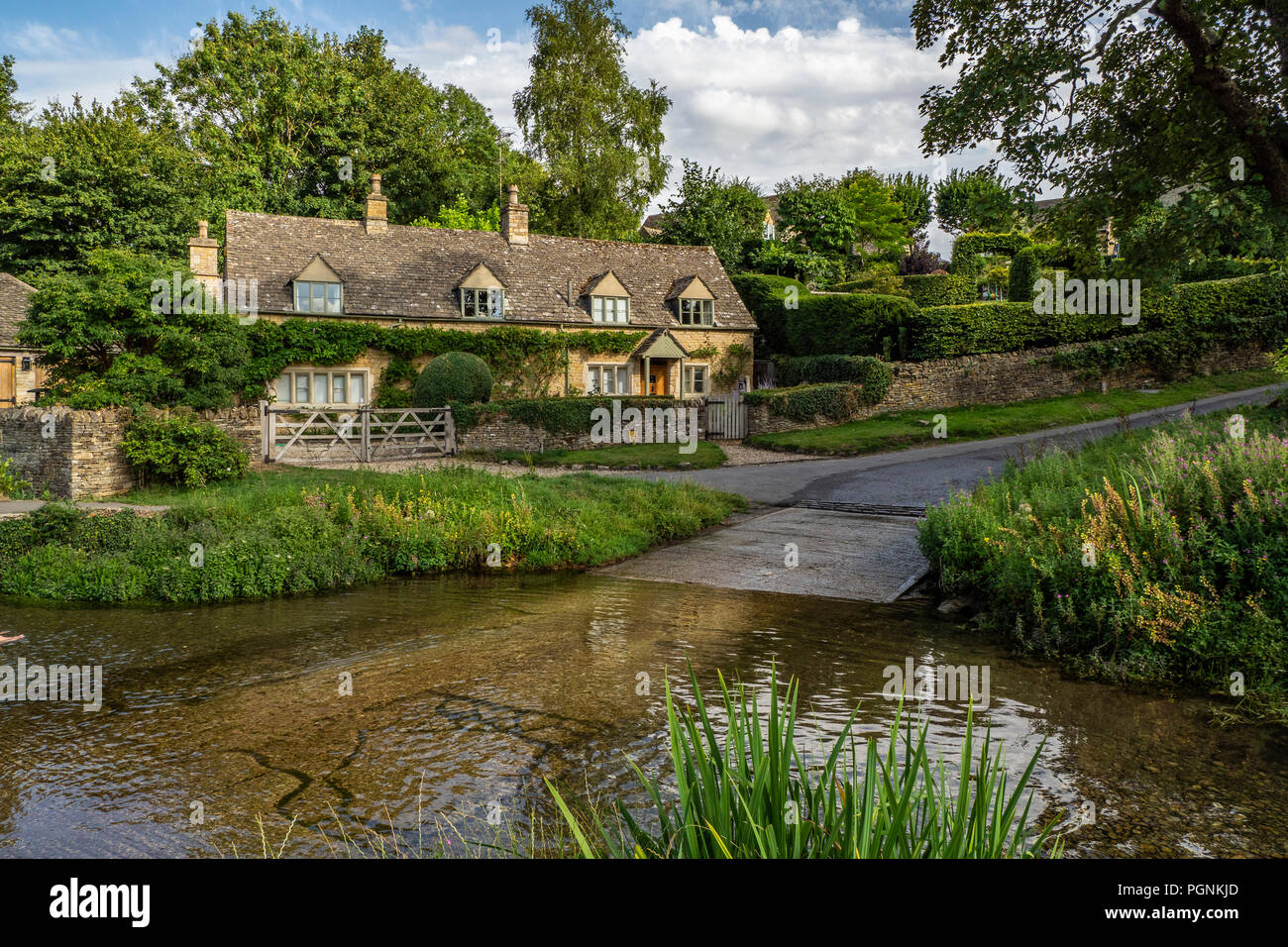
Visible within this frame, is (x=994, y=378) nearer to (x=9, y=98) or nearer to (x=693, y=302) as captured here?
(x=693, y=302)

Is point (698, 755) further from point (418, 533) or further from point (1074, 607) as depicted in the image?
point (418, 533)

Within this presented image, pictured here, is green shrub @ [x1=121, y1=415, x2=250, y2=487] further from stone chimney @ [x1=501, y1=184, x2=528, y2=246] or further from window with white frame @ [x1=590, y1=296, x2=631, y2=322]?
stone chimney @ [x1=501, y1=184, x2=528, y2=246]

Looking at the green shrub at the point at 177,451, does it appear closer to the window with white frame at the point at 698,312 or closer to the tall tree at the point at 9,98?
the window with white frame at the point at 698,312

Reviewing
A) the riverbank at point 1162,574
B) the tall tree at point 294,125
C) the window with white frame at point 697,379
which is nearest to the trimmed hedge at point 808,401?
the window with white frame at point 697,379

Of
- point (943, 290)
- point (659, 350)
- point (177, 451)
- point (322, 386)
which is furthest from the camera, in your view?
point (659, 350)

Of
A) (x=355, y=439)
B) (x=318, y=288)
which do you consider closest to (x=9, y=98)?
(x=318, y=288)

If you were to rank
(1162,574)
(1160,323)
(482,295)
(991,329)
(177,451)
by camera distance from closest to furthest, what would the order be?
(1162,574) → (177,451) → (1160,323) → (991,329) → (482,295)

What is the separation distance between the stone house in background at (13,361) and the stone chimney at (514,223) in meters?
19.3

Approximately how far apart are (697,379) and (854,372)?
11619 millimetres

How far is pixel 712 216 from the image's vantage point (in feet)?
159

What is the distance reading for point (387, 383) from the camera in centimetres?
3522

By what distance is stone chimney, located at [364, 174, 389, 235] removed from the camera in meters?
37.7
